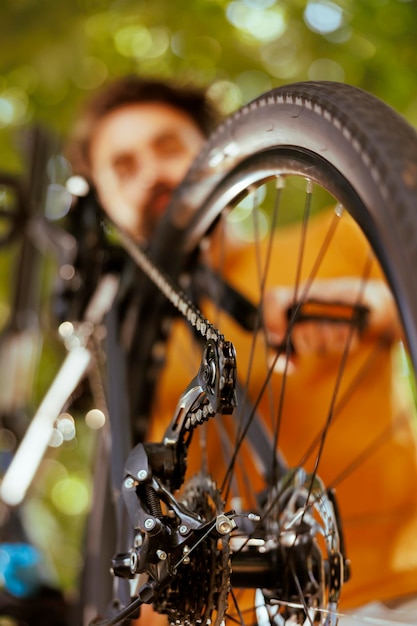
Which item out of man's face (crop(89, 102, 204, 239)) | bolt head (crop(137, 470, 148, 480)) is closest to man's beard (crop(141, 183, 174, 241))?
man's face (crop(89, 102, 204, 239))

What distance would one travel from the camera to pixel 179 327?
4.03 feet

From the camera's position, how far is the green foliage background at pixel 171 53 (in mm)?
1777

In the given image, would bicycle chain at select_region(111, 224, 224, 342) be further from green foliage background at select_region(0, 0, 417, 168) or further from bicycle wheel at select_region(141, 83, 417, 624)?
green foliage background at select_region(0, 0, 417, 168)

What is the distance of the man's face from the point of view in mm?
1368

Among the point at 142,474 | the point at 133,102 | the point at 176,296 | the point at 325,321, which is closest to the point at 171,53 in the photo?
the point at 133,102

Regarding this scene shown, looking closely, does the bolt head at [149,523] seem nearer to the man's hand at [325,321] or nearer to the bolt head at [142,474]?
the bolt head at [142,474]

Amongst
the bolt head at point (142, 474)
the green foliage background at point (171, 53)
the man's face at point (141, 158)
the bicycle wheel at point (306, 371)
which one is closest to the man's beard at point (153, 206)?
the man's face at point (141, 158)

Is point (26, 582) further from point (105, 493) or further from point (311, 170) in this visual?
point (311, 170)

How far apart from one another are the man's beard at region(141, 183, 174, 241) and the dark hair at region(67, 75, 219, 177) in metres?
0.16

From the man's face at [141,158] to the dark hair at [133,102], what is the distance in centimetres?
1

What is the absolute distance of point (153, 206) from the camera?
4.48 ft

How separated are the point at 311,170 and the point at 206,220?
0.27 m

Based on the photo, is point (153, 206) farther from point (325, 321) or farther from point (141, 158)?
point (325, 321)

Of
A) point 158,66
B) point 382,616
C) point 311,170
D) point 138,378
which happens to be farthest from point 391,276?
point 158,66
